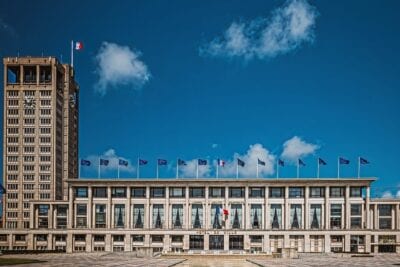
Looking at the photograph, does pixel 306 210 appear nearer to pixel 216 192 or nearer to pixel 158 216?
pixel 216 192

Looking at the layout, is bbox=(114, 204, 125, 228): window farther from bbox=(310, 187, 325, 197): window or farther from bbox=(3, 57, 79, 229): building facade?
bbox=(310, 187, 325, 197): window

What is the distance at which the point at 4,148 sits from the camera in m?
160

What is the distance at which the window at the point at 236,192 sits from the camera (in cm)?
13488

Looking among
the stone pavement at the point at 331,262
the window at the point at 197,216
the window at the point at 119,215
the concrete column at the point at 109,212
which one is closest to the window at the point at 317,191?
the window at the point at 197,216

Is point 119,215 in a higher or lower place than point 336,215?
lower

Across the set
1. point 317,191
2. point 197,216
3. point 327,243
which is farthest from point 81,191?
point 327,243

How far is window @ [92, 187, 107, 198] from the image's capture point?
448 feet

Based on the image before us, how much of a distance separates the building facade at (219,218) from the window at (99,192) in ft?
0.66

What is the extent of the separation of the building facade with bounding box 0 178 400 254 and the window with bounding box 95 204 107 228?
0.66 ft

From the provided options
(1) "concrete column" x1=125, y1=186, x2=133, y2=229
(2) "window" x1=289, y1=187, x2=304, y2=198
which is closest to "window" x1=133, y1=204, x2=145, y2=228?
(1) "concrete column" x1=125, y1=186, x2=133, y2=229

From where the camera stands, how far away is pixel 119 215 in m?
136

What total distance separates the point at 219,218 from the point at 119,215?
25.1 m

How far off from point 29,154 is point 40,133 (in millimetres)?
6930

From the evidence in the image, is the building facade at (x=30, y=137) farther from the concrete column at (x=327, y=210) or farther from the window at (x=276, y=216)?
the concrete column at (x=327, y=210)
